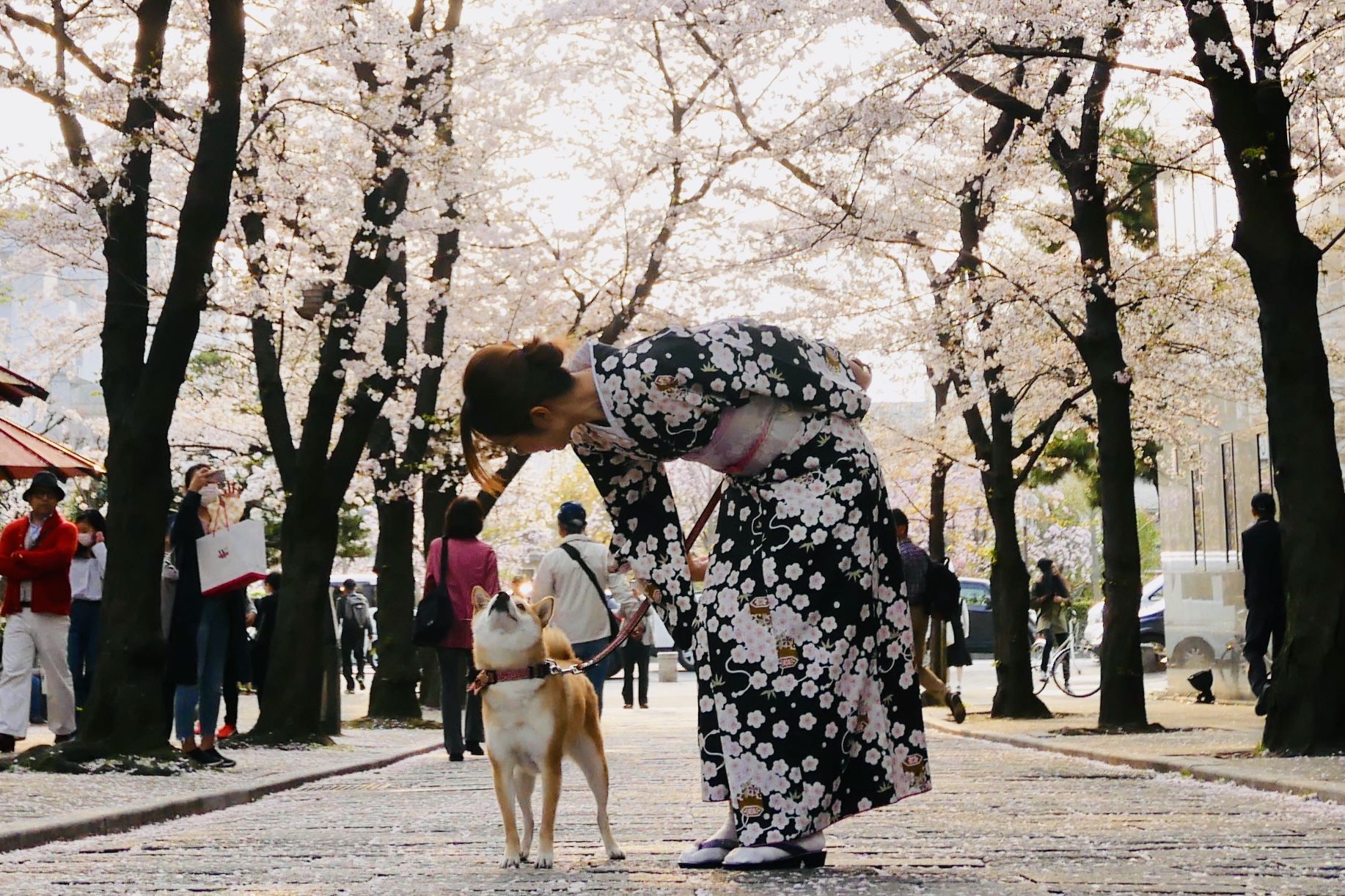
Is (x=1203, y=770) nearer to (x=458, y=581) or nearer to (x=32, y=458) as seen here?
(x=458, y=581)

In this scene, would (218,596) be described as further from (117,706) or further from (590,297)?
(590,297)

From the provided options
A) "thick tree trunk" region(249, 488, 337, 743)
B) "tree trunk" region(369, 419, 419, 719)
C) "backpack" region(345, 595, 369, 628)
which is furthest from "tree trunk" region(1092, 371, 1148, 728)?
"backpack" region(345, 595, 369, 628)

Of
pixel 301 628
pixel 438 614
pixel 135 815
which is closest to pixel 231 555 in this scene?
pixel 438 614

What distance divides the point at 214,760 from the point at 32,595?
7.67ft

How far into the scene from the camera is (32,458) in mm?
14219

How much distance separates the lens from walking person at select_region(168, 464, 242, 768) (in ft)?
38.3

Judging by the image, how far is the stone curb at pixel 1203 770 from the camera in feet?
26.8

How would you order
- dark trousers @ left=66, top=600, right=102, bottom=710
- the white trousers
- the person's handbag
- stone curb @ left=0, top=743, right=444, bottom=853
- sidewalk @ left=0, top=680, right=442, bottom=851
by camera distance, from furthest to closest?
dark trousers @ left=66, top=600, right=102, bottom=710, the person's handbag, the white trousers, sidewalk @ left=0, top=680, right=442, bottom=851, stone curb @ left=0, top=743, right=444, bottom=853

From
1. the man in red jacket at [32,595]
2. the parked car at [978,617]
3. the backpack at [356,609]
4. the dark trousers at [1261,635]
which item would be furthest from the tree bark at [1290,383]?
the parked car at [978,617]

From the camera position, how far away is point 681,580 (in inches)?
218

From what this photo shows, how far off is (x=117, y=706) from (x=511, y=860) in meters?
6.15

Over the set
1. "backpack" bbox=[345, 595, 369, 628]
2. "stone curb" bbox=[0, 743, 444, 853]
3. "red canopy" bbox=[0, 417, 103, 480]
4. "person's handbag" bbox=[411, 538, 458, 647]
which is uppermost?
"red canopy" bbox=[0, 417, 103, 480]

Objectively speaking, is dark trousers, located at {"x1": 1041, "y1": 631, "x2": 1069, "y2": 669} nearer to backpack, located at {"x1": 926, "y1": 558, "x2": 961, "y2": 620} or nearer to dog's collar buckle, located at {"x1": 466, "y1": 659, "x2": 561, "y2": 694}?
backpack, located at {"x1": 926, "y1": 558, "x2": 961, "y2": 620}

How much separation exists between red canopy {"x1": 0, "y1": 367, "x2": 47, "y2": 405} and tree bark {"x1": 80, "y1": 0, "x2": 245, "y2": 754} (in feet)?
8.82
